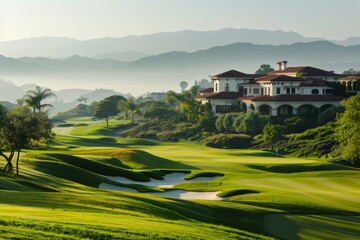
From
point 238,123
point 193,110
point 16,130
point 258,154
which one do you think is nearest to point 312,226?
point 16,130

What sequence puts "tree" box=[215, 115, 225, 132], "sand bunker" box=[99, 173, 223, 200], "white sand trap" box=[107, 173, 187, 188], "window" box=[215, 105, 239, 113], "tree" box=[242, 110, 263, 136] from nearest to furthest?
"sand bunker" box=[99, 173, 223, 200] < "white sand trap" box=[107, 173, 187, 188] < "tree" box=[242, 110, 263, 136] < "tree" box=[215, 115, 225, 132] < "window" box=[215, 105, 239, 113]

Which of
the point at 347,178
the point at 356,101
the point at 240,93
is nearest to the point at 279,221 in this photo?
the point at 347,178

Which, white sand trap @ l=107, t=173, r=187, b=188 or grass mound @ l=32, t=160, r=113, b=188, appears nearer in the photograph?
grass mound @ l=32, t=160, r=113, b=188

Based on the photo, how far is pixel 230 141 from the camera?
310ft

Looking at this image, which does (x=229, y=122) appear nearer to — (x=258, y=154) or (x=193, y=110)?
(x=193, y=110)

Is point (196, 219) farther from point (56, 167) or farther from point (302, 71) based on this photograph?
point (302, 71)

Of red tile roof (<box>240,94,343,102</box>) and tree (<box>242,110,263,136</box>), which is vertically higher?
red tile roof (<box>240,94,343,102</box>)

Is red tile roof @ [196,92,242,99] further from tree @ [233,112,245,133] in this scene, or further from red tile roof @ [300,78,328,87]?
tree @ [233,112,245,133]

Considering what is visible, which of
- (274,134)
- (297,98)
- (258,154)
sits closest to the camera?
(258,154)

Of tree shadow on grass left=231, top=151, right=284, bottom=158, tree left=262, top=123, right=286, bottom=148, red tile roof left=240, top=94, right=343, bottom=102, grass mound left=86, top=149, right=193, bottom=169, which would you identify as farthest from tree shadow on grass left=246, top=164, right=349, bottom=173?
red tile roof left=240, top=94, right=343, bottom=102

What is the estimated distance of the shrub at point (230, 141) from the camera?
92.9m

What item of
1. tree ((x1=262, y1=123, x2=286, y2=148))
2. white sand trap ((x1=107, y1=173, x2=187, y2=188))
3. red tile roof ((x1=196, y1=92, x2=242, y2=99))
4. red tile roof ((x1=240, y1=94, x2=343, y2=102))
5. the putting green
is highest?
red tile roof ((x1=196, y1=92, x2=242, y2=99))

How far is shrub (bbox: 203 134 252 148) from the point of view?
92.9m

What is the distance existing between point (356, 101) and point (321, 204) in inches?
881
